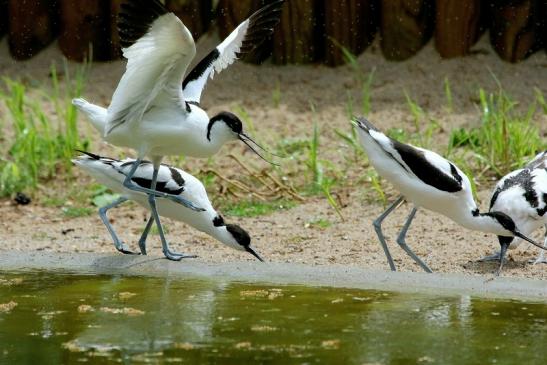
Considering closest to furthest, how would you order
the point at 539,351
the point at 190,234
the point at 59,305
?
1. the point at 539,351
2. the point at 59,305
3. the point at 190,234

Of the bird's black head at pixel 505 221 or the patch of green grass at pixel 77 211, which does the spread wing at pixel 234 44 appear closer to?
the patch of green grass at pixel 77 211

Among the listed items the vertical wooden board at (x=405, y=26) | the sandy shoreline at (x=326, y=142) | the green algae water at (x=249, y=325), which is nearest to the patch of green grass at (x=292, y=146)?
the sandy shoreline at (x=326, y=142)

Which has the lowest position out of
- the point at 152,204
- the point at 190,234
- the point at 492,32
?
the point at 190,234

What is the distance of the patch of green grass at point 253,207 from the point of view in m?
7.25

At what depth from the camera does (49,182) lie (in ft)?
25.4

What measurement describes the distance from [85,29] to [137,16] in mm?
4061

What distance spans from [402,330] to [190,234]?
10.2ft

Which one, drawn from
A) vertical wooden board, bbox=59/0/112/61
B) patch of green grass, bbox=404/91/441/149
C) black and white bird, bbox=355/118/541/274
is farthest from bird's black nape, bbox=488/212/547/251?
vertical wooden board, bbox=59/0/112/61

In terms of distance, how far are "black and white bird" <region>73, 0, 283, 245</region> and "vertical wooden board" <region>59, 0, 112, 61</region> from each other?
2.70 meters

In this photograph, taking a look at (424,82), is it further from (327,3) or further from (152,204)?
(152,204)

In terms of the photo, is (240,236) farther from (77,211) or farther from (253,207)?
(77,211)

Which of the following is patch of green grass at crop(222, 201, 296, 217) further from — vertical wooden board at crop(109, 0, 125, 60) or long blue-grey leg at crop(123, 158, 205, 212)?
vertical wooden board at crop(109, 0, 125, 60)

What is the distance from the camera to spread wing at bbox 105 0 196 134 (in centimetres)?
507

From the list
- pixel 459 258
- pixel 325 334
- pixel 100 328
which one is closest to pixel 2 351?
pixel 100 328
